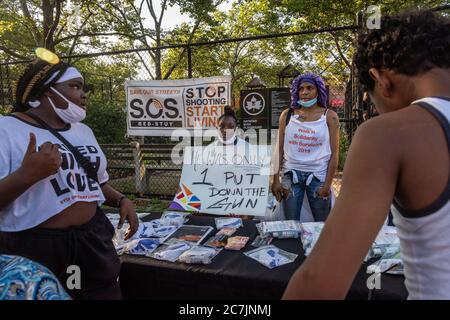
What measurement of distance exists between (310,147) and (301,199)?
48cm

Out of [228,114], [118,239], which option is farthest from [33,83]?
[228,114]

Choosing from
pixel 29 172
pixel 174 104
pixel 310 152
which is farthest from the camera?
pixel 174 104

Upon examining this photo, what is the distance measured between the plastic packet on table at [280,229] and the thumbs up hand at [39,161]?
1.36 meters

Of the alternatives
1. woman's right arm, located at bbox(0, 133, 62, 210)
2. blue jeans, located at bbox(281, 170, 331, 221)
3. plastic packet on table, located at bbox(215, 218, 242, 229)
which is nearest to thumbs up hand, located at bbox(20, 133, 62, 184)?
woman's right arm, located at bbox(0, 133, 62, 210)

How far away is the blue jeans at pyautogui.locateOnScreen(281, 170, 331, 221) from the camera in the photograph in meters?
3.15

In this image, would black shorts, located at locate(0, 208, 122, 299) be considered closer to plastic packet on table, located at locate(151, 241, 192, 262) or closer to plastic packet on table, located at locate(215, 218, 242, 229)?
plastic packet on table, located at locate(151, 241, 192, 262)

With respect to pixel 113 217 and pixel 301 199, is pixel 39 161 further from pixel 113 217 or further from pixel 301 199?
A: pixel 301 199

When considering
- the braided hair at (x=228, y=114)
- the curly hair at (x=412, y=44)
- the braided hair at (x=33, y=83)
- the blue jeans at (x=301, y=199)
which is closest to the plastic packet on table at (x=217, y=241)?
the blue jeans at (x=301, y=199)

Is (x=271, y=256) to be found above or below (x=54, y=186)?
below

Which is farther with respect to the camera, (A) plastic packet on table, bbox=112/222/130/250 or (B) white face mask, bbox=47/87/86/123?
(A) plastic packet on table, bbox=112/222/130/250

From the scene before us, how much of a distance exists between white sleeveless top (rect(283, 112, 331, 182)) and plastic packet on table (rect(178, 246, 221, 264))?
1387mm

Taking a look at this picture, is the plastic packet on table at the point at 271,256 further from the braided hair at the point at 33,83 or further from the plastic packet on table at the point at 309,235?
the braided hair at the point at 33,83

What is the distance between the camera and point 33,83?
1.74m

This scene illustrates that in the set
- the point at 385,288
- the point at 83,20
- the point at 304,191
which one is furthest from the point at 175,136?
the point at 83,20
